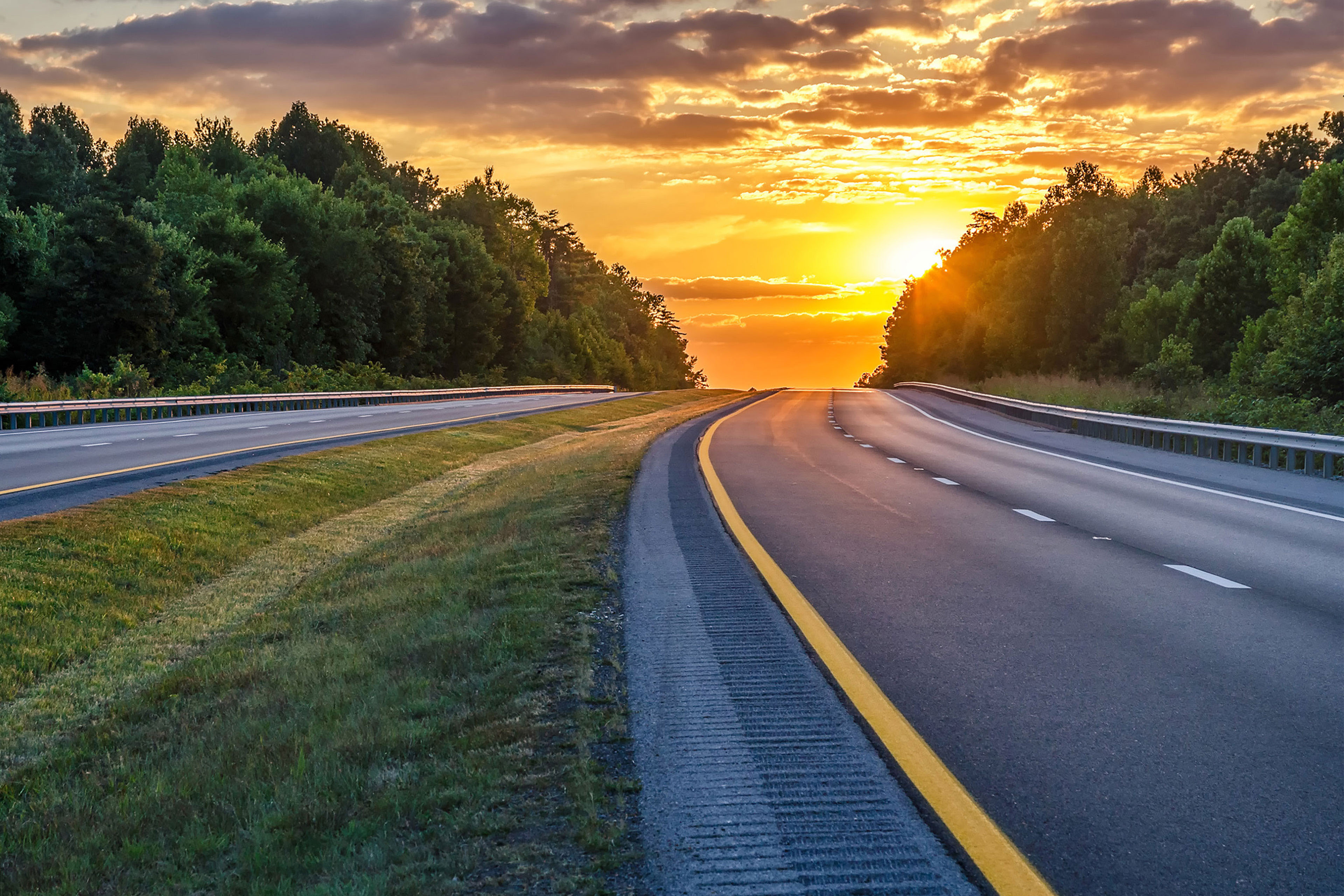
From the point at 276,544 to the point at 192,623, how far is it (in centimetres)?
437

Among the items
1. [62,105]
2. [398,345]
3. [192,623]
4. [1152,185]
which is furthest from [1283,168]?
[62,105]

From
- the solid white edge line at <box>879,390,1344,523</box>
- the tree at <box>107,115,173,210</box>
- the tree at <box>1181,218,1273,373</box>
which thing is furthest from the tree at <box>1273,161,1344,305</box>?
the tree at <box>107,115,173,210</box>

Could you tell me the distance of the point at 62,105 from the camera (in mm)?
136000

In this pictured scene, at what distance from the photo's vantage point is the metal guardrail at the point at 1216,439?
2020 centimetres

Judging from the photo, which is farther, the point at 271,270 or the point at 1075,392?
the point at 271,270

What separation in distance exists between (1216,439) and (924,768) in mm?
22047

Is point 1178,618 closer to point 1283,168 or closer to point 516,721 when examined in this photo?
point 516,721

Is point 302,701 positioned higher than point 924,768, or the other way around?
point 924,768

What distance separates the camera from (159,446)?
2320cm

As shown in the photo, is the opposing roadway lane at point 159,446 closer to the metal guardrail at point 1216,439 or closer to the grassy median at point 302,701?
the grassy median at point 302,701

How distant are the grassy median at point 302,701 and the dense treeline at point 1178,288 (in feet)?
70.9

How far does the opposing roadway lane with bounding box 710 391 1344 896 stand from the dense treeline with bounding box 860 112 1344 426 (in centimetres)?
1531

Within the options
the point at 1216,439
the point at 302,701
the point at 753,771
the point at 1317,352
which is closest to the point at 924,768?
the point at 753,771

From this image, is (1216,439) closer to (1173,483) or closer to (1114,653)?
(1173,483)
